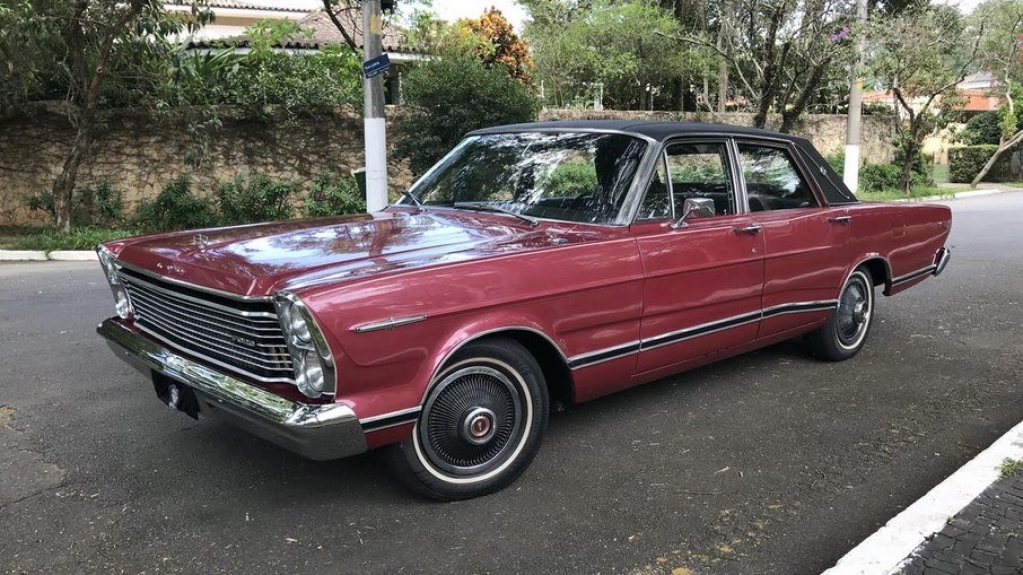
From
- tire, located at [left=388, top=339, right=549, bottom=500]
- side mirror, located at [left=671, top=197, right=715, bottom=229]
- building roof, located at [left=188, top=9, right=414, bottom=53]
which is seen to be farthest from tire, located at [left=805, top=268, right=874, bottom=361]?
building roof, located at [left=188, top=9, right=414, bottom=53]

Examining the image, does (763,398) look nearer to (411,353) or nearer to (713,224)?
(713,224)

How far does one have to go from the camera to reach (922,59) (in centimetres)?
1777

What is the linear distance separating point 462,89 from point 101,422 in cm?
869

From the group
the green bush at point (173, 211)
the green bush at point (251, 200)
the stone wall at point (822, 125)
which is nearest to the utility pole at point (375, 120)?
the green bush at point (251, 200)

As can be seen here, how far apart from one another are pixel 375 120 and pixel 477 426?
262 inches

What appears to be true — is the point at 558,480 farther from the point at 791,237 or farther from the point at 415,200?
the point at 791,237

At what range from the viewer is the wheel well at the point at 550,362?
11.2 ft

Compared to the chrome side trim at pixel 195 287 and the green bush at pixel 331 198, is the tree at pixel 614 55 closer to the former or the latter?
the green bush at pixel 331 198

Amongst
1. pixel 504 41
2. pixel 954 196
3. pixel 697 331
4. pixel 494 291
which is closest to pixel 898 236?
pixel 697 331

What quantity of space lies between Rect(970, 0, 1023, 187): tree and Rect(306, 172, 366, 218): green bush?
16008 mm

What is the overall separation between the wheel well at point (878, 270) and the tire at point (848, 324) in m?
0.05

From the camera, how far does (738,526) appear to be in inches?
125

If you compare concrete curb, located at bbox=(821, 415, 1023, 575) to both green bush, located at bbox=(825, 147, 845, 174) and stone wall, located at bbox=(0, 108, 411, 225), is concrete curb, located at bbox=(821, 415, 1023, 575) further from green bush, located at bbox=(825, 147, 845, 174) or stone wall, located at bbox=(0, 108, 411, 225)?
green bush, located at bbox=(825, 147, 845, 174)

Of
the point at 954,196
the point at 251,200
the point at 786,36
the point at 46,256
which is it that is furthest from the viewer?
the point at 954,196
